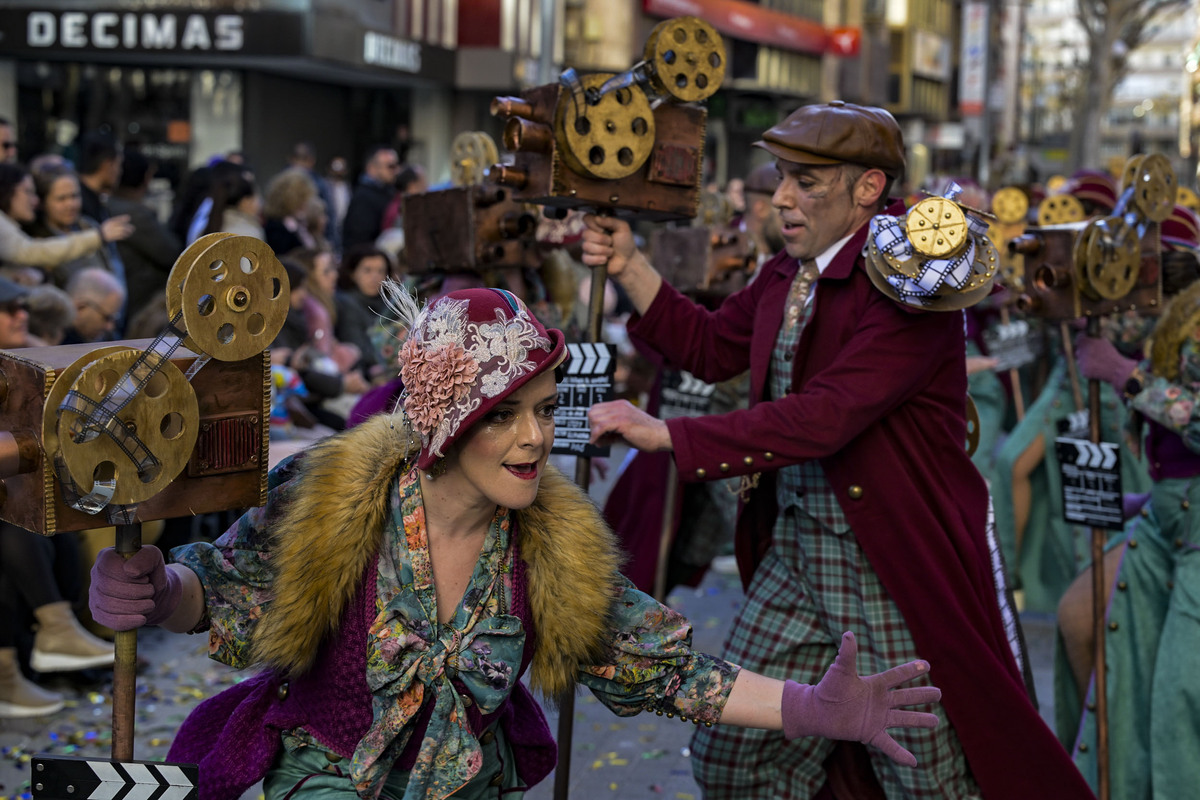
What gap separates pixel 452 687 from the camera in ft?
9.02

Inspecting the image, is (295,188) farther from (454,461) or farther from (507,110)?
(454,461)

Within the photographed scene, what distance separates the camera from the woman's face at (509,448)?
272 cm

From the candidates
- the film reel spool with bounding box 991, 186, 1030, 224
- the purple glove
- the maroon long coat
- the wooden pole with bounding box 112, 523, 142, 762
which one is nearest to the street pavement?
the purple glove

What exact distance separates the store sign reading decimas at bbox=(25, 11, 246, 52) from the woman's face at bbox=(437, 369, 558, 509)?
1431cm

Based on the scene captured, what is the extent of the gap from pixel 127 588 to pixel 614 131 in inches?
76.9

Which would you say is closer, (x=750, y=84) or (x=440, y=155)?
(x=440, y=155)

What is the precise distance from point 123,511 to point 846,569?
6.41 feet

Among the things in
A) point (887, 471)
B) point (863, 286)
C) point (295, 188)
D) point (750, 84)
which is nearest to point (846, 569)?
point (887, 471)

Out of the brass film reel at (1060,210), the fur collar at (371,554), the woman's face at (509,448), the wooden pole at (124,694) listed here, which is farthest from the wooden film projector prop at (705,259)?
the wooden pole at (124,694)

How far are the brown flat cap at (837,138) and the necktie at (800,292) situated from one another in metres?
0.33

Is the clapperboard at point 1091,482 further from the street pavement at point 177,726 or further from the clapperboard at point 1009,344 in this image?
the clapperboard at point 1009,344

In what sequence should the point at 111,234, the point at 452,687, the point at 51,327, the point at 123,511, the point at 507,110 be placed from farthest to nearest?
the point at 111,234
the point at 51,327
the point at 507,110
the point at 452,687
the point at 123,511

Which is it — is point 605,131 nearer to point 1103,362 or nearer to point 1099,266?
point 1099,266

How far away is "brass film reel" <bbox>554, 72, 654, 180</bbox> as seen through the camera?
379 cm
